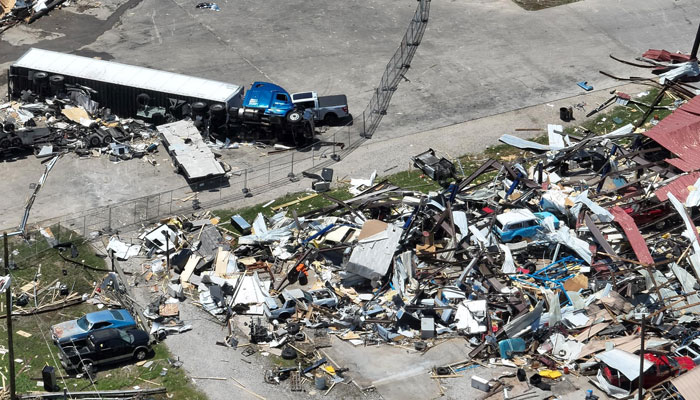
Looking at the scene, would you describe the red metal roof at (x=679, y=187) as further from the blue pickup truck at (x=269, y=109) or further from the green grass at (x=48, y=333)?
the green grass at (x=48, y=333)

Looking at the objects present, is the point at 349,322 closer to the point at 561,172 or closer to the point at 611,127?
the point at 561,172

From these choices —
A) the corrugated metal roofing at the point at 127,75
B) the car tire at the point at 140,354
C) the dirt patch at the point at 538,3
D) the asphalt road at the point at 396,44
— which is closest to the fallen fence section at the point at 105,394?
the car tire at the point at 140,354

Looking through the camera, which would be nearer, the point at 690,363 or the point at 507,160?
the point at 690,363

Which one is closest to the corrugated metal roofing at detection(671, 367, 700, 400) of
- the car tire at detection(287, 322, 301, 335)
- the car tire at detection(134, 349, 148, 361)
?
the car tire at detection(287, 322, 301, 335)

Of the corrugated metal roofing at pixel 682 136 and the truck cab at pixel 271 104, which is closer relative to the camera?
the corrugated metal roofing at pixel 682 136

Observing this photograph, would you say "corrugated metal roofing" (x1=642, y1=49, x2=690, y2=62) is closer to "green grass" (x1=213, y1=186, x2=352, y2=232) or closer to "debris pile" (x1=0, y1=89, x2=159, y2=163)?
"green grass" (x1=213, y1=186, x2=352, y2=232)

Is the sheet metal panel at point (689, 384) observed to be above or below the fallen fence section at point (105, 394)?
above

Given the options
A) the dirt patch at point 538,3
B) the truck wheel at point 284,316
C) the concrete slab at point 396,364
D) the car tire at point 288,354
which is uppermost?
the dirt patch at point 538,3

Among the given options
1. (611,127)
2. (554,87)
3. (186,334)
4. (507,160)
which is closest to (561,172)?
(507,160)
